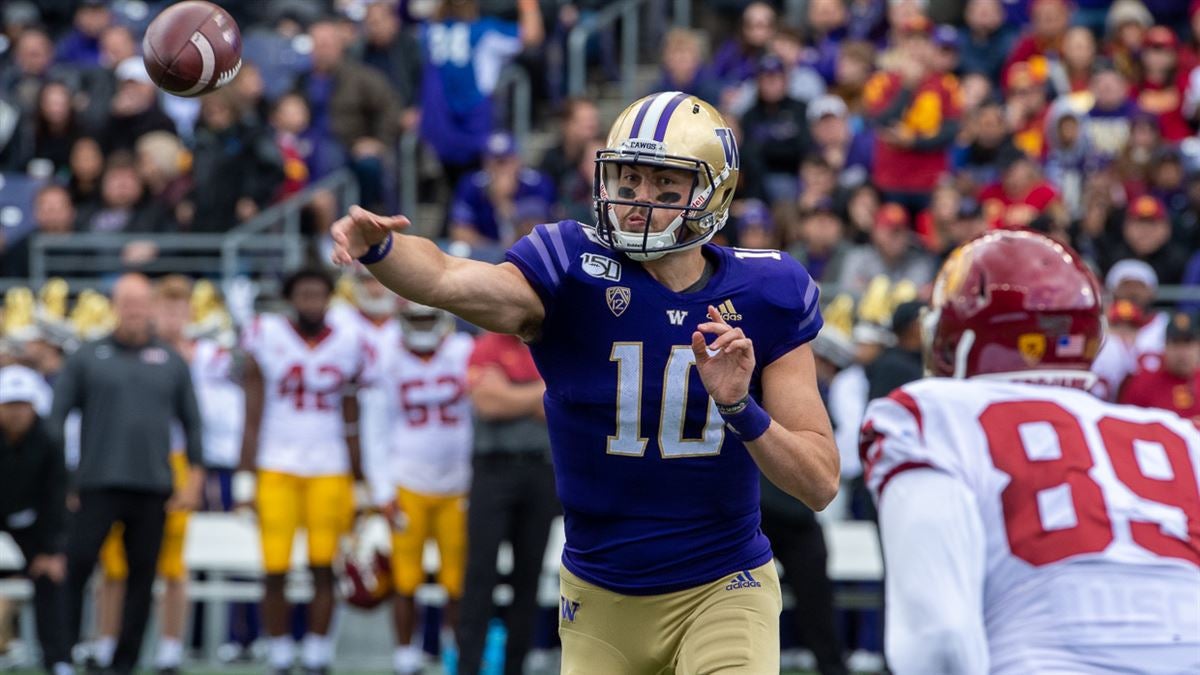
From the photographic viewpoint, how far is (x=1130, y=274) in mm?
9555

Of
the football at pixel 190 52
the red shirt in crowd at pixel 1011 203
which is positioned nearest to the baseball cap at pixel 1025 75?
the red shirt in crowd at pixel 1011 203

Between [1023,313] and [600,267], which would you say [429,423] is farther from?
[1023,313]

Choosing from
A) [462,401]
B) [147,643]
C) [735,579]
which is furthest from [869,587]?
[735,579]

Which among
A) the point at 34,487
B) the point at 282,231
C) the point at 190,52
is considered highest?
the point at 190,52

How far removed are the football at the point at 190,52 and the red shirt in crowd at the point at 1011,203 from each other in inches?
257

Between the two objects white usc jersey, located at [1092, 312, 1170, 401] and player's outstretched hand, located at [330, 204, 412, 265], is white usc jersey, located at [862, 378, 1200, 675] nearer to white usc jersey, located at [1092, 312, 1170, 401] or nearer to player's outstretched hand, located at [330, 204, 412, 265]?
player's outstretched hand, located at [330, 204, 412, 265]

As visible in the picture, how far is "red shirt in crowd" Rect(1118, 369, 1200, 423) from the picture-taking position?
8.57m

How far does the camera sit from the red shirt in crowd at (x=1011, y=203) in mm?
10469

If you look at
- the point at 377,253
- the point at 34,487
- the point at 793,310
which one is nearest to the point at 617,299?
the point at 793,310

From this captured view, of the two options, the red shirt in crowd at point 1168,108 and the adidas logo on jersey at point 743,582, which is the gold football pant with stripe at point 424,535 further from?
the red shirt in crowd at point 1168,108

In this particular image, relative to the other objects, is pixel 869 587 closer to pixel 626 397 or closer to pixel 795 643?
pixel 795 643

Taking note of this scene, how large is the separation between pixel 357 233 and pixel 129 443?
543 cm

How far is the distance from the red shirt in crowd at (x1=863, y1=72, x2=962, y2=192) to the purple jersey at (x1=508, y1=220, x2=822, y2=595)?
25.4ft

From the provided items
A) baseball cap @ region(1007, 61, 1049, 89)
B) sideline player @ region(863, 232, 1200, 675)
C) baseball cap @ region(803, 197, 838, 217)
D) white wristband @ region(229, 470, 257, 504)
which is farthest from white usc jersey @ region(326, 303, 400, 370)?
sideline player @ region(863, 232, 1200, 675)
